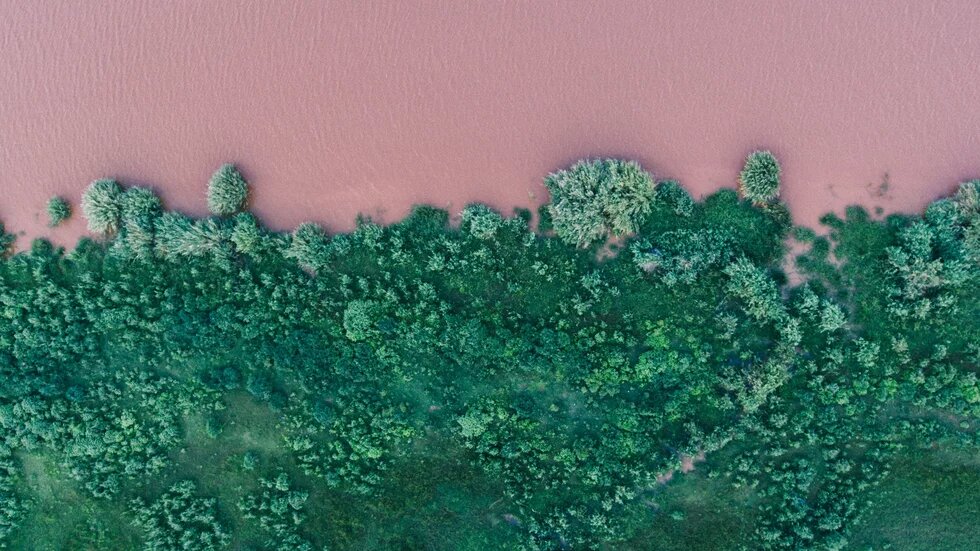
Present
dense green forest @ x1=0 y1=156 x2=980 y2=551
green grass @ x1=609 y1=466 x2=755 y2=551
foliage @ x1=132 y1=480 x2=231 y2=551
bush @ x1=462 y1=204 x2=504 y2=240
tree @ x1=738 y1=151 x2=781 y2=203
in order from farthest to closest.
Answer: bush @ x1=462 y1=204 x2=504 y2=240 → foliage @ x1=132 y1=480 x2=231 y2=551 → tree @ x1=738 y1=151 x2=781 y2=203 → green grass @ x1=609 y1=466 x2=755 y2=551 → dense green forest @ x1=0 y1=156 x2=980 y2=551

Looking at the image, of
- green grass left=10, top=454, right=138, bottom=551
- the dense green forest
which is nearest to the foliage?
the dense green forest

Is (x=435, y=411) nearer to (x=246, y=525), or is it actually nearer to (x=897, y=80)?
(x=246, y=525)

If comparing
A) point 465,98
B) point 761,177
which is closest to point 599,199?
point 761,177

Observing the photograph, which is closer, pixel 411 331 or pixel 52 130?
pixel 411 331

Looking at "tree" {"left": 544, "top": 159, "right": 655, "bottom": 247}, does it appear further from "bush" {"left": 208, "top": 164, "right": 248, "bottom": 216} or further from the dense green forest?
"bush" {"left": 208, "top": 164, "right": 248, "bottom": 216}

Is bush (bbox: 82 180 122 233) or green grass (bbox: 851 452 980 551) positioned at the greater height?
bush (bbox: 82 180 122 233)

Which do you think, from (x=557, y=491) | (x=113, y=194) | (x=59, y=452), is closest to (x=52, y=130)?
(x=113, y=194)
